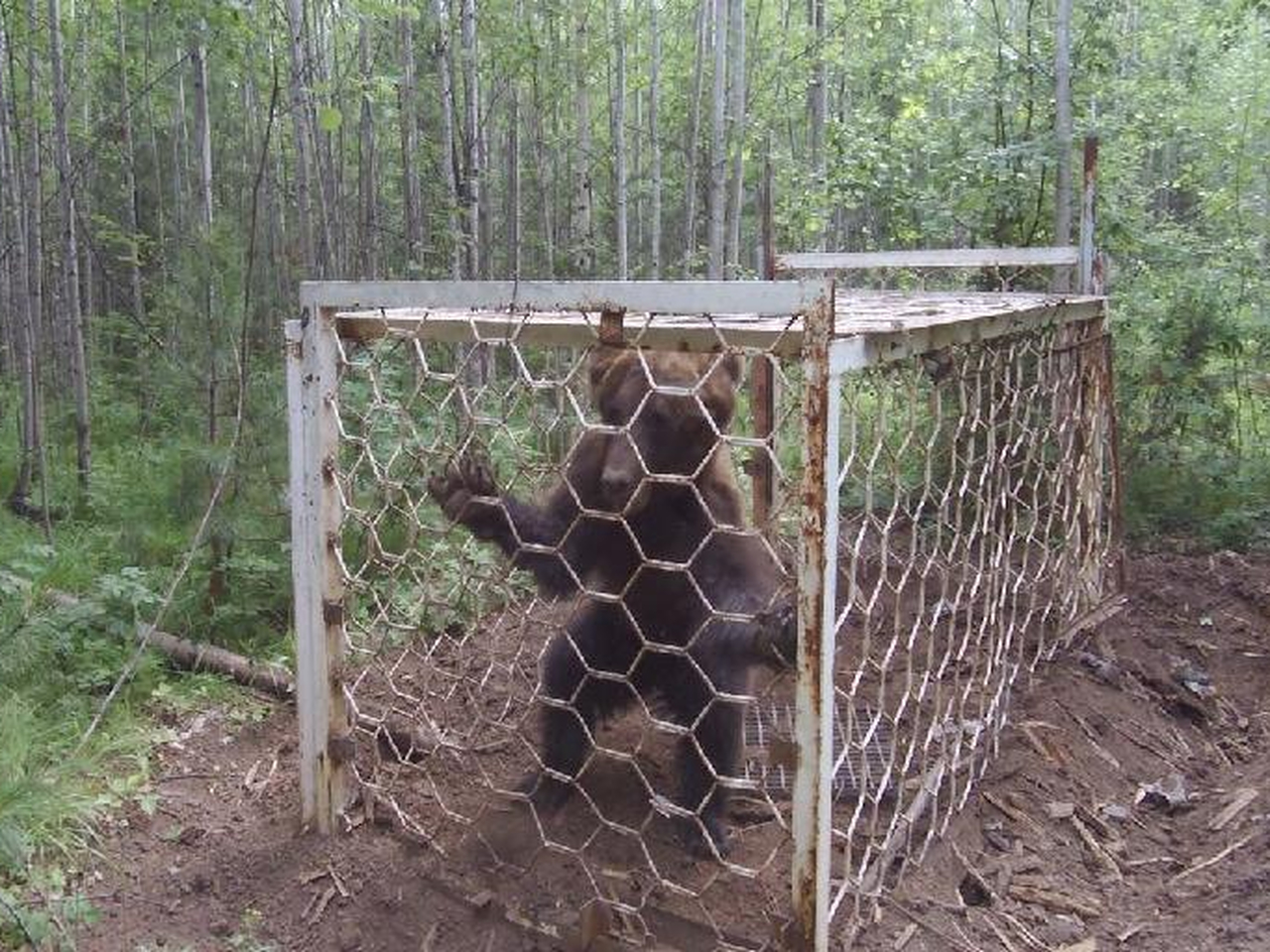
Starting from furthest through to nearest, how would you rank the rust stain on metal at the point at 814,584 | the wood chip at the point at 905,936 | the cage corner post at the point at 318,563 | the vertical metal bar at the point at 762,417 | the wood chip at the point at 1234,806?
the vertical metal bar at the point at 762,417 < the wood chip at the point at 1234,806 < the cage corner post at the point at 318,563 < the wood chip at the point at 905,936 < the rust stain on metal at the point at 814,584

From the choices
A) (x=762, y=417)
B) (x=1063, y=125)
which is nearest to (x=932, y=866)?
(x=762, y=417)

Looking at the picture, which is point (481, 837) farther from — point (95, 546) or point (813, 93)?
point (813, 93)

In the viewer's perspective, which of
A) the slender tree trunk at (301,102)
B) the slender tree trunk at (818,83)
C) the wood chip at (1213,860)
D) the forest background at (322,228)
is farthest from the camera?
the slender tree trunk at (818,83)

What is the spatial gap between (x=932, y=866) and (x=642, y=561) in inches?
49.1

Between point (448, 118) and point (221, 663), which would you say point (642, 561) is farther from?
point (448, 118)

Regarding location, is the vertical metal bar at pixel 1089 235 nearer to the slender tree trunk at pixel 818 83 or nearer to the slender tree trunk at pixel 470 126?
the slender tree trunk at pixel 470 126

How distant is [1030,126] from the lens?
783 centimetres

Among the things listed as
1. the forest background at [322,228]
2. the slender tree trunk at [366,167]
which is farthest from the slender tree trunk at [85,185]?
the slender tree trunk at [366,167]

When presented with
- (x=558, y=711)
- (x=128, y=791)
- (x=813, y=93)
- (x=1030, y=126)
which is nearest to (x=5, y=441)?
(x=128, y=791)

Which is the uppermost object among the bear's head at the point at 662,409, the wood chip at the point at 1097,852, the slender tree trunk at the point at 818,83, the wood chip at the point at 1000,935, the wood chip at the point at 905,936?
the slender tree trunk at the point at 818,83

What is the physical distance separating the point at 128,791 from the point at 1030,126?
704cm

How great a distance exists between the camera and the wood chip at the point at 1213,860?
3248 mm

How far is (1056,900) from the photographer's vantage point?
306cm

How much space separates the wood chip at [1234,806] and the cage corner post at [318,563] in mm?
2700
